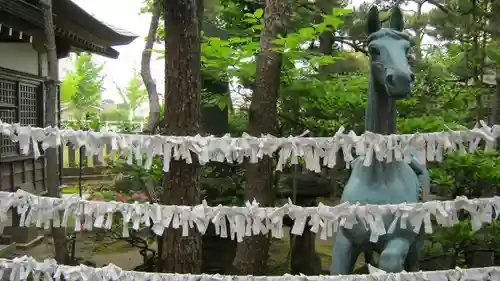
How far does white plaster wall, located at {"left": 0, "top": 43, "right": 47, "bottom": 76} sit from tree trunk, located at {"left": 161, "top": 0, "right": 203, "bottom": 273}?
5.03 meters

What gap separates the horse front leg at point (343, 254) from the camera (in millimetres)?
3426

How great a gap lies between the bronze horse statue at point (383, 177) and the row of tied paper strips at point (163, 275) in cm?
58

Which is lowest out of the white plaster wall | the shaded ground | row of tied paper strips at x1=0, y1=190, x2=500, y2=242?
the shaded ground

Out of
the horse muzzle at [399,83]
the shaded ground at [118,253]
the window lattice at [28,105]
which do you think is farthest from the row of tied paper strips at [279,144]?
the window lattice at [28,105]

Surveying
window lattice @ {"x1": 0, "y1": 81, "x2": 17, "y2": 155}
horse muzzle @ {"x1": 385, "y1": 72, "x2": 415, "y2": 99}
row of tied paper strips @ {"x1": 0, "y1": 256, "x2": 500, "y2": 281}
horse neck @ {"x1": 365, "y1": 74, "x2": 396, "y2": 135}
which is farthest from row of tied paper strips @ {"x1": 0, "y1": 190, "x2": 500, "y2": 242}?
window lattice @ {"x1": 0, "y1": 81, "x2": 17, "y2": 155}

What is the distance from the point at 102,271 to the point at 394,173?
2.20 meters

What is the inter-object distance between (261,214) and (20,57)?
8281 millimetres

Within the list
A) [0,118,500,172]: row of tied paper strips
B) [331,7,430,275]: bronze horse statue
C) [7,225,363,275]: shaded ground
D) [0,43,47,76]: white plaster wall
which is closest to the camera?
[0,118,500,172]: row of tied paper strips

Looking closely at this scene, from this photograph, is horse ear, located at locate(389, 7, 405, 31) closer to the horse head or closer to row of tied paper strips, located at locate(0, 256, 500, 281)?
the horse head

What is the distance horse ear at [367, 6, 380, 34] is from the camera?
342 cm

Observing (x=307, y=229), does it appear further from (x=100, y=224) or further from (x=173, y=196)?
(x=100, y=224)

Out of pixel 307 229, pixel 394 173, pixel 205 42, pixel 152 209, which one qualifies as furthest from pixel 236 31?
pixel 152 209

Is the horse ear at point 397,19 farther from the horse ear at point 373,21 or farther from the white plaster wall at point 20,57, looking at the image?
the white plaster wall at point 20,57

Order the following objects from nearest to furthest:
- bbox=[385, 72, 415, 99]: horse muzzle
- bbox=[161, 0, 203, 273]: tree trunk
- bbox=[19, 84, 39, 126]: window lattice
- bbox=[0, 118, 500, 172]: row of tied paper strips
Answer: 1. bbox=[0, 118, 500, 172]: row of tied paper strips
2. bbox=[385, 72, 415, 99]: horse muzzle
3. bbox=[161, 0, 203, 273]: tree trunk
4. bbox=[19, 84, 39, 126]: window lattice
